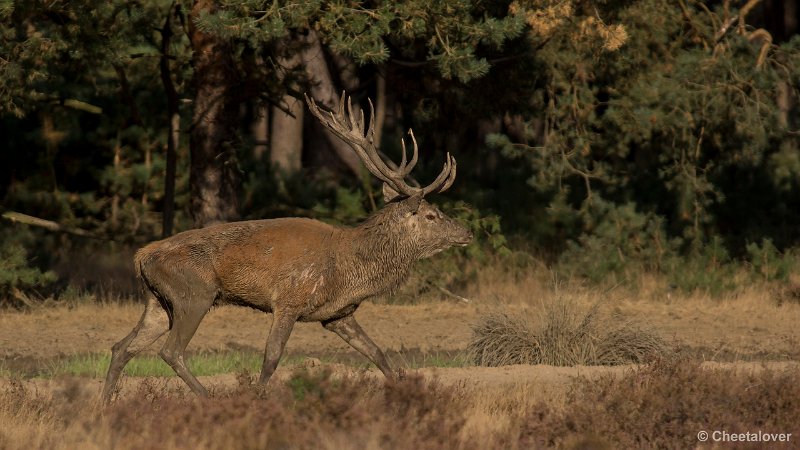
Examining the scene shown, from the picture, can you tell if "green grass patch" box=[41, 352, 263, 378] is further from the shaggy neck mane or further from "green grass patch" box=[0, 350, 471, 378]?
the shaggy neck mane

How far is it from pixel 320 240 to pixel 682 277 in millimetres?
10877

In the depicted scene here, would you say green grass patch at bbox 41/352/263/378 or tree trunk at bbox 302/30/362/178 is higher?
tree trunk at bbox 302/30/362/178

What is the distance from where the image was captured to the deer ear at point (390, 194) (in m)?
13.1

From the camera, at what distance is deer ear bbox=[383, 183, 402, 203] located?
13.1m

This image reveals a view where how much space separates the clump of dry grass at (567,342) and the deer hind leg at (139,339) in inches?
146

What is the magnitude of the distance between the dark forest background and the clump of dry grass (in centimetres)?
399

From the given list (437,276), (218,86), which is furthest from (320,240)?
(437,276)

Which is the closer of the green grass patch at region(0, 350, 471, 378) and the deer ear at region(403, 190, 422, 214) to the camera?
the deer ear at region(403, 190, 422, 214)

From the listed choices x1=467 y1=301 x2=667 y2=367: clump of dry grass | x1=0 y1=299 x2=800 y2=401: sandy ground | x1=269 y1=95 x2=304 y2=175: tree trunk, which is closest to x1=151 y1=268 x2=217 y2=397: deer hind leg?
x1=0 y1=299 x2=800 y2=401: sandy ground

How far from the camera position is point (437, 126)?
929 inches

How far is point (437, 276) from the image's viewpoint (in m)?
21.3

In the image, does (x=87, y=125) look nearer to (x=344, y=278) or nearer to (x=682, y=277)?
(x=682, y=277)

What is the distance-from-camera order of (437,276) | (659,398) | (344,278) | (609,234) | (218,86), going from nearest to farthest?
(659,398) < (344,278) < (218,86) < (437,276) < (609,234)

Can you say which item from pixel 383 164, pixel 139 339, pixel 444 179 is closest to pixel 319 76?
pixel 383 164
